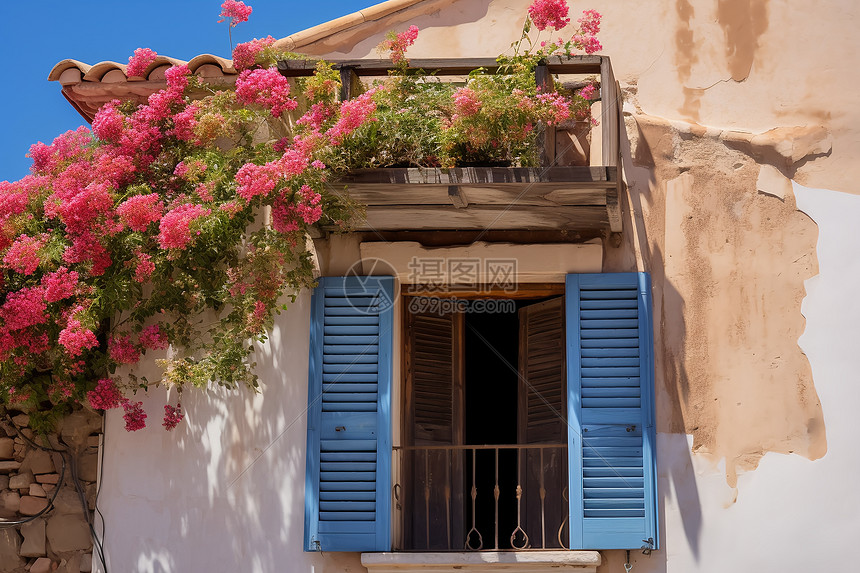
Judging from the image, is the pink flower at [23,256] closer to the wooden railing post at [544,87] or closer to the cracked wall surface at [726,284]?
the wooden railing post at [544,87]

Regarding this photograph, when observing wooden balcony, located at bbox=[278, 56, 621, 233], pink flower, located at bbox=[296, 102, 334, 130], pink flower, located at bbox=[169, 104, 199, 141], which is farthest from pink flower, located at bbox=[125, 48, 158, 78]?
pink flower, located at bbox=[296, 102, 334, 130]

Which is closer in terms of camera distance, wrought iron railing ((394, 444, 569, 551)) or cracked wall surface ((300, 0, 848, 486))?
cracked wall surface ((300, 0, 848, 486))

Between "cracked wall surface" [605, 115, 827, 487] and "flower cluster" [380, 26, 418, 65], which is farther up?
"flower cluster" [380, 26, 418, 65]

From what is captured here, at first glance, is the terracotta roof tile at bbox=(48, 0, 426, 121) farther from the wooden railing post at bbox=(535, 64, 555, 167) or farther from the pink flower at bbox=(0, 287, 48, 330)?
the pink flower at bbox=(0, 287, 48, 330)

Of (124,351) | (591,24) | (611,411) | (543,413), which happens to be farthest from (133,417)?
(591,24)

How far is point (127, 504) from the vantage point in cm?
638

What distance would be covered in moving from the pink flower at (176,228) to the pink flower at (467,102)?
1.67 meters

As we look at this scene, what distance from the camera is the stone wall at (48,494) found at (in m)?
6.38

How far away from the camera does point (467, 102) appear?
18.9ft

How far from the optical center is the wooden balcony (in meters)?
5.73

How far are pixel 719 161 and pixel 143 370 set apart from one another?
150 inches

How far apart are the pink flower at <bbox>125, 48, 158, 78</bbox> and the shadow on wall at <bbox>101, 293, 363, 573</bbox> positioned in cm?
185

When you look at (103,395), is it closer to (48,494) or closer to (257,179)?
(48,494)

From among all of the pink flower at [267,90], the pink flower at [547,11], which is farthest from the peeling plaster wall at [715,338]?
the pink flower at [267,90]
